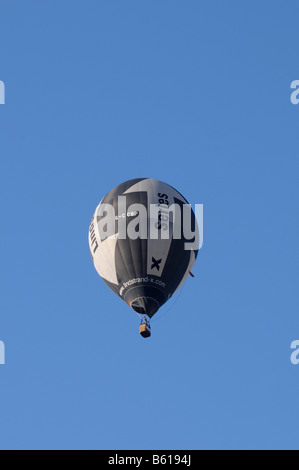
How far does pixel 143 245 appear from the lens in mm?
45781

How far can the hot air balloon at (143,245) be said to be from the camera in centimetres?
4584

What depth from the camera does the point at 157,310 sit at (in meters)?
46.4

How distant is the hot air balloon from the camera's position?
45.8 m
